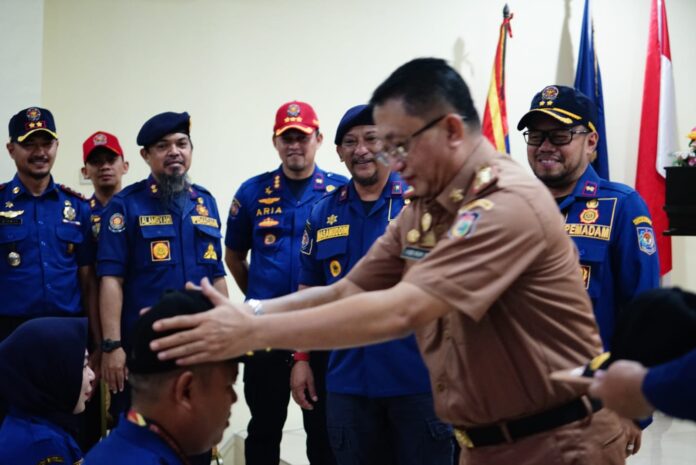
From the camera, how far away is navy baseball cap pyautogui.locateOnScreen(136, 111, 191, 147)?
3.86 m

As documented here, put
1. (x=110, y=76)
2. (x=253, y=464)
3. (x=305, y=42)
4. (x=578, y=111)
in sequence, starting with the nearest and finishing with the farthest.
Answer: (x=578, y=111) → (x=253, y=464) → (x=110, y=76) → (x=305, y=42)

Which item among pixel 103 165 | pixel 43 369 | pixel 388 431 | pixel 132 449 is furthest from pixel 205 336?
pixel 103 165

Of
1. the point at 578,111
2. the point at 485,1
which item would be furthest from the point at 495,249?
the point at 485,1

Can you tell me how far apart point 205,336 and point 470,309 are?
0.52 m

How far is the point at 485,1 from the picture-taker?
608cm

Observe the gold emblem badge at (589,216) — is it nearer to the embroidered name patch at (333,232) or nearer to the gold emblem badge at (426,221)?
the embroidered name patch at (333,232)

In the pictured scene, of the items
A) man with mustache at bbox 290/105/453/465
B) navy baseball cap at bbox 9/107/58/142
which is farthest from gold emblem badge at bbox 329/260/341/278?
navy baseball cap at bbox 9/107/58/142

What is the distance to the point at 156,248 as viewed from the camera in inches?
148

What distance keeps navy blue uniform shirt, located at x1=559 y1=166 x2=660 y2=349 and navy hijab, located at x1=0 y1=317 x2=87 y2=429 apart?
1655 millimetres

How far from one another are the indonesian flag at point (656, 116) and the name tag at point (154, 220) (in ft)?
12.2

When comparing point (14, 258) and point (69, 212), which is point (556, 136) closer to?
point (69, 212)

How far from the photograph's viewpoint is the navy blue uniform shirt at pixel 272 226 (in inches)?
153

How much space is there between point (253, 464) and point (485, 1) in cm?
386

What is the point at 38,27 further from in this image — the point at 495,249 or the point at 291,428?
the point at 495,249
